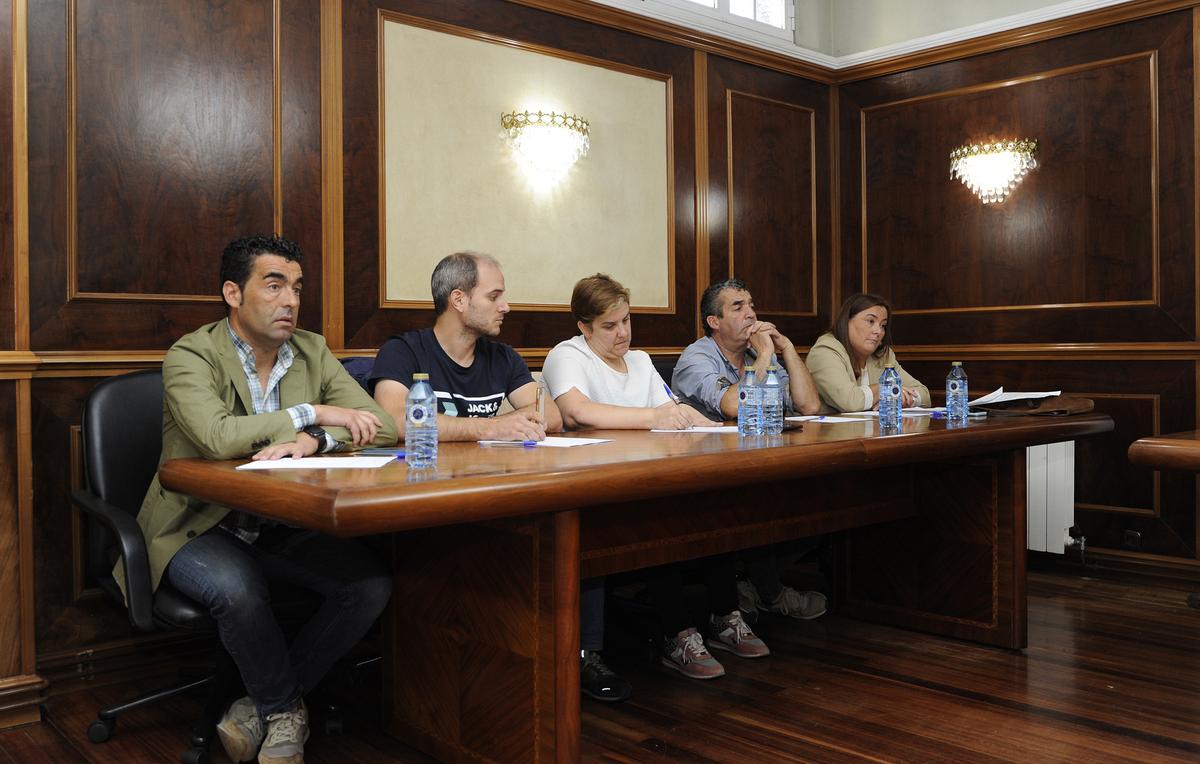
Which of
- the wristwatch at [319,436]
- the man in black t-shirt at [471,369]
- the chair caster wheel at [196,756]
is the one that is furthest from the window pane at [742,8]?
the chair caster wheel at [196,756]

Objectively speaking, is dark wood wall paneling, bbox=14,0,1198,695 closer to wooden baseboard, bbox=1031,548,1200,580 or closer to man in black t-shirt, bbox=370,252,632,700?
wooden baseboard, bbox=1031,548,1200,580

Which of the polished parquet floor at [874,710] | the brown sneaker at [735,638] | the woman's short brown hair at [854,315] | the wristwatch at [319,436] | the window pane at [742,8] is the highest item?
the window pane at [742,8]

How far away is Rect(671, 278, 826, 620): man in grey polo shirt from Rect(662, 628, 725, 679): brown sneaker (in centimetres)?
55

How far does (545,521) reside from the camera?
2.01 m

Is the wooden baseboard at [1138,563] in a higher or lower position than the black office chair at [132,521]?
lower

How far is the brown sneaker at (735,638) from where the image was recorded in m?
3.12

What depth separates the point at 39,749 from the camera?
8.18ft

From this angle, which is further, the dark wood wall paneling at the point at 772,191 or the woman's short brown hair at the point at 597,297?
the dark wood wall paneling at the point at 772,191

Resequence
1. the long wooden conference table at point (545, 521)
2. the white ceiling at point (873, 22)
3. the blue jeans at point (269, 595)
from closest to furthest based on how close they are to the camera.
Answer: the long wooden conference table at point (545, 521), the blue jeans at point (269, 595), the white ceiling at point (873, 22)

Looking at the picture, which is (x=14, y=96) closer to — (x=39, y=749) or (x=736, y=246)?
(x=39, y=749)

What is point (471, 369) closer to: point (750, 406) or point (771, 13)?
point (750, 406)

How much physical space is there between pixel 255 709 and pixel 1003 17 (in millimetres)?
4286

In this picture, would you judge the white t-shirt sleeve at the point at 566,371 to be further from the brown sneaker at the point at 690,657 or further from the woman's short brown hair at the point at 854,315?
the woman's short brown hair at the point at 854,315

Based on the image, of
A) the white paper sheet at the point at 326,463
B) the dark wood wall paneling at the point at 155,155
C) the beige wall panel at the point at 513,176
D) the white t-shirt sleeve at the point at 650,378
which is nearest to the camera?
the white paper sheet at the point at 326,463
